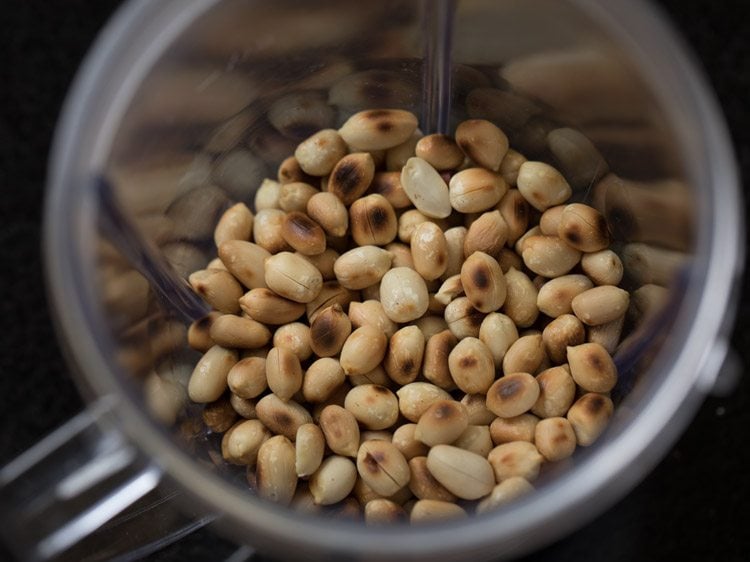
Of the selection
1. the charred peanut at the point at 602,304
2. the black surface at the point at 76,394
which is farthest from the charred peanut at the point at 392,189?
the black surface at the point at 76,394

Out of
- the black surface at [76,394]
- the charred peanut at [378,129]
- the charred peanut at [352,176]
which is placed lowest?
the black surface at [76,394]

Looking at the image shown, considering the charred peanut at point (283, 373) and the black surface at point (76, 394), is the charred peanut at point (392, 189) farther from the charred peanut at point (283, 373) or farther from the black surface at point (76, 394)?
the black surface at point (76, 394)

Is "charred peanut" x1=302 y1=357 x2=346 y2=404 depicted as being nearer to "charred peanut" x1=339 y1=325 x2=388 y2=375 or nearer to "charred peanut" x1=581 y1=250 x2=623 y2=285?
"charred peanut" x1=339 y1=325 x2=388 y2=375

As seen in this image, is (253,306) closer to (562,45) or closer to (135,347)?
(135,347)

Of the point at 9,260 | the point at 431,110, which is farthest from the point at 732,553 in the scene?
the point at 9,260

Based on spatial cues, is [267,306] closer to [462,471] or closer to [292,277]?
[292,277]

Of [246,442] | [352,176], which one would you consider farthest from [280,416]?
[352,176]
